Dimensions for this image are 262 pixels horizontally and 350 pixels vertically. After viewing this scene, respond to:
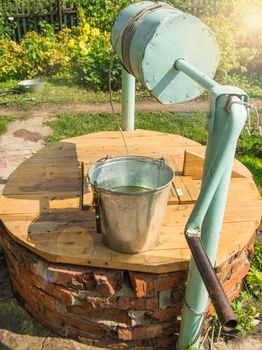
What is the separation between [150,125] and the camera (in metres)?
6.18

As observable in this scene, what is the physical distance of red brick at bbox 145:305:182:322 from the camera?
2.54 m

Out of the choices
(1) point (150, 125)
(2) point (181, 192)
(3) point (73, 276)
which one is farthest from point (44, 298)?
(1) point (150, 125)

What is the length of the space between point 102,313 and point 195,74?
1.52 metres

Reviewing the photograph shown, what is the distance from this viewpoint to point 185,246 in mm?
2520

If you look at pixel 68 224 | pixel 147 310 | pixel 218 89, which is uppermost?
pixel 218 89

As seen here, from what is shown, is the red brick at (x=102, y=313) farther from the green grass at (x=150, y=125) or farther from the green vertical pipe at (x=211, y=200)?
the green grass at (x=150, y=125)

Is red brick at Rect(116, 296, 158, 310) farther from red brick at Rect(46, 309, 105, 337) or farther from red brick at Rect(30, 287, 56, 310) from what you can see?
red brick at Rect(30, 287, 56, 310)

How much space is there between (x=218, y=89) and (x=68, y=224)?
4.64 feet

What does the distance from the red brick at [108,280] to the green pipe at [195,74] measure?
1171 millimetres

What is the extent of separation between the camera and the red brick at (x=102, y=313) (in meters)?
2.54

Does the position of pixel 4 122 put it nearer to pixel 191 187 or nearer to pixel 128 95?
pixel 128 95

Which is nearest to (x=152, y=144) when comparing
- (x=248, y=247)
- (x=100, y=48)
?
(x=248, y=247)

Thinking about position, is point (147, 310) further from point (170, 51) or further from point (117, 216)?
point (170, 51)

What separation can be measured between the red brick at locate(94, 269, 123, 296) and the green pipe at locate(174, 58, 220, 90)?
46.1 inches
